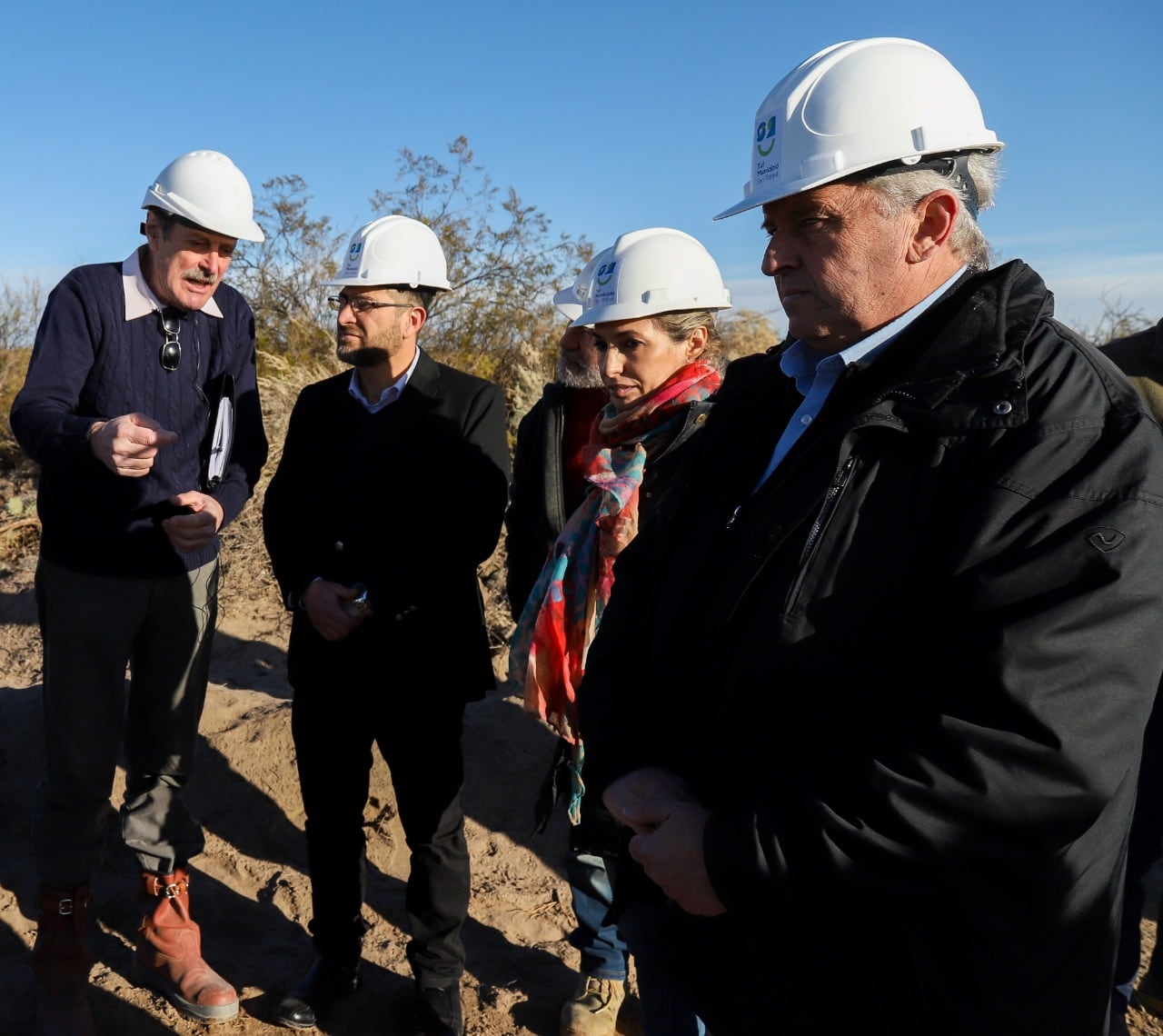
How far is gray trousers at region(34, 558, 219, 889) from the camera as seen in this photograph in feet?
10.8

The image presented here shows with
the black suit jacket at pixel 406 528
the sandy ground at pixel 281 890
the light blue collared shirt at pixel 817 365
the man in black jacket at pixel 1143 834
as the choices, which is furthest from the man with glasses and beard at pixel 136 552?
the man in black jacket at pixel 1143 834

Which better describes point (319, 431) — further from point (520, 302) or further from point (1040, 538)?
point (520, 302)

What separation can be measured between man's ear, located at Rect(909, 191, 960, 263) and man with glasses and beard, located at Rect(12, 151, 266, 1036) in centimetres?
223

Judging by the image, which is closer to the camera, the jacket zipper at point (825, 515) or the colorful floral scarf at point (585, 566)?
the jacket zipper at point (825, 515)

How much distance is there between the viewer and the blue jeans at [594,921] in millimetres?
3283

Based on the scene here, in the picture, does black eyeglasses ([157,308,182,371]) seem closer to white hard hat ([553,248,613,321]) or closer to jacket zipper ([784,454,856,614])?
white hard hat ([553,248,613,321])

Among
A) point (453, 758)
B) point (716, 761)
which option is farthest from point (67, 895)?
point (716, 761)

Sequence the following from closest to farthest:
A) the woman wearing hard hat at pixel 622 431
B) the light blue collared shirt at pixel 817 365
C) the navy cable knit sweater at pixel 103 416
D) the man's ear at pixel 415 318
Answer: the light blue collared shirt at pixel 817 365, the woman wearing hard hat at pixel 622 431, the navy cable knit sweater at pixel 103 416, the man's ear at pixel 415 318

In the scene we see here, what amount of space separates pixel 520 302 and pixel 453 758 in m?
7.76

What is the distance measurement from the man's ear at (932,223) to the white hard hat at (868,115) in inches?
2.8

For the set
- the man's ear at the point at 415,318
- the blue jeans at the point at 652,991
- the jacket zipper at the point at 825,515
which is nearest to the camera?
the jacket zipper at the point at 825,515

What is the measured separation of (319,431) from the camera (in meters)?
3.46

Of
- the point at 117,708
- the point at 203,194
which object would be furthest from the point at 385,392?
the point at 117,708

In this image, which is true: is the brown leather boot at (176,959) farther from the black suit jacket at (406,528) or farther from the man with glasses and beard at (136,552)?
the black suit jacket at (406,528)
